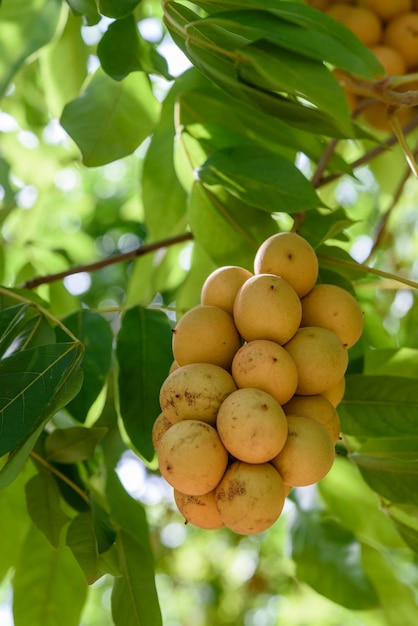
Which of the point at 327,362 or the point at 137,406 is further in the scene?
the point at 137,406

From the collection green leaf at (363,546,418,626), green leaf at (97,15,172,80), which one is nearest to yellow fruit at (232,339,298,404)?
green leaf at (97,15,172,80)

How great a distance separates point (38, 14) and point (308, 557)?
1.26m

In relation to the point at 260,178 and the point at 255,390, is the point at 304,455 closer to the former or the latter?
the point at 255,390

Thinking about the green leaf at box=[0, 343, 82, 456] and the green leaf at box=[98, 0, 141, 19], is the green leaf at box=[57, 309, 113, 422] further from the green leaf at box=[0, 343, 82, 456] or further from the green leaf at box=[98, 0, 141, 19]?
the green leaf at box=[98, 0, 141, 19]

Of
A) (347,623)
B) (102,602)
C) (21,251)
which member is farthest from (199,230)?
(102,602)

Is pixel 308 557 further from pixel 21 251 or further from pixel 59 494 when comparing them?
pixel 21 251

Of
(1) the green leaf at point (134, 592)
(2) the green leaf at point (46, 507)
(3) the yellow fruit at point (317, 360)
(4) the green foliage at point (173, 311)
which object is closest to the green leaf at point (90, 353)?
(4) the green foliage at point (173, 311)

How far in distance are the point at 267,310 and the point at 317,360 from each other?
0.09 m

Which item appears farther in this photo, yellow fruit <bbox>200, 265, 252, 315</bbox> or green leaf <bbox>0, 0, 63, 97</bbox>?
green leaf <bbox>0, 0, 63, 97</bbox>

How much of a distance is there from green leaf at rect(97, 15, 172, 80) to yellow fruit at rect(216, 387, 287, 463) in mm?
634

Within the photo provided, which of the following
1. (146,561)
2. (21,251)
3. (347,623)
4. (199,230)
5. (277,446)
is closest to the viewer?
(277,446)

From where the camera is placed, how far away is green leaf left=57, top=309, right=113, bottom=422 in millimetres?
1313

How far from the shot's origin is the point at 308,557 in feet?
4.83

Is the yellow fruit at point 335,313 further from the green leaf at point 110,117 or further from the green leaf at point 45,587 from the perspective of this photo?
the green leaf at point 45,587
